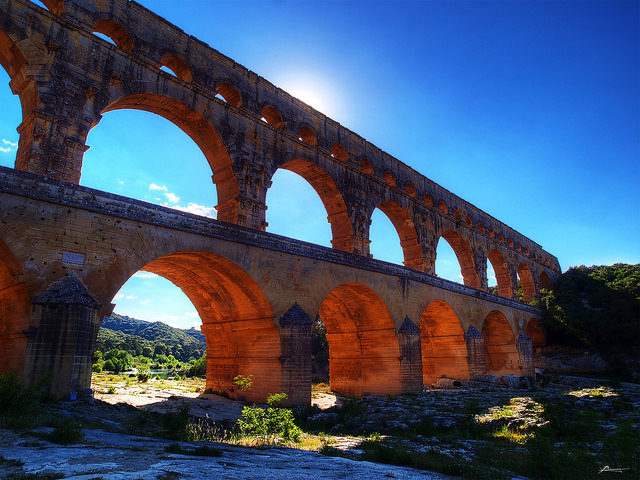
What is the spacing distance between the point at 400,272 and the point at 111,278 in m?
11.7

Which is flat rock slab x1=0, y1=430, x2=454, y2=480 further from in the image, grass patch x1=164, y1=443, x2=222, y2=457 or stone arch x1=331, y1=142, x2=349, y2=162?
stone arch x1=331, y1=142, x2=349, y2=162

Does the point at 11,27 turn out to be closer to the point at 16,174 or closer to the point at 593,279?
the point at 16,174

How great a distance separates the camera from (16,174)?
925 centimetres

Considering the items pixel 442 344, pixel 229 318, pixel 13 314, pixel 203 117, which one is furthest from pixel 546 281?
pixel 13 314

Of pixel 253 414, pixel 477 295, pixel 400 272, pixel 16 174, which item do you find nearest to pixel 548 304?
pixel 477 295

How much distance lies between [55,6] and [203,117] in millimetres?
4877

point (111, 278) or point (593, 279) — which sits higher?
point (593, 279)

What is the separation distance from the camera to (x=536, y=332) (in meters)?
32.2

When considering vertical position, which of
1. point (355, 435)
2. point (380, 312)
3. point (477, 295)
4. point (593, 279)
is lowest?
point (355, 435)

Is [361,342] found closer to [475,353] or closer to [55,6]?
[475,353]

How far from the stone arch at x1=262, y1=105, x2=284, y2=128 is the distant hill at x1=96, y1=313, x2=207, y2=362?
4597 cm

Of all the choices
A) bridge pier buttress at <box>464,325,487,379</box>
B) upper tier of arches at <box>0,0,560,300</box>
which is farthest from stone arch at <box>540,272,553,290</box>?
bridge pier buttress at <box>464,325,487,379</box>

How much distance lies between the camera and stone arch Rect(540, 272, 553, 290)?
40.4 meters

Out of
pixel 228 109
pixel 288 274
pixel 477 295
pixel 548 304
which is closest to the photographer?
pixel 288 274
